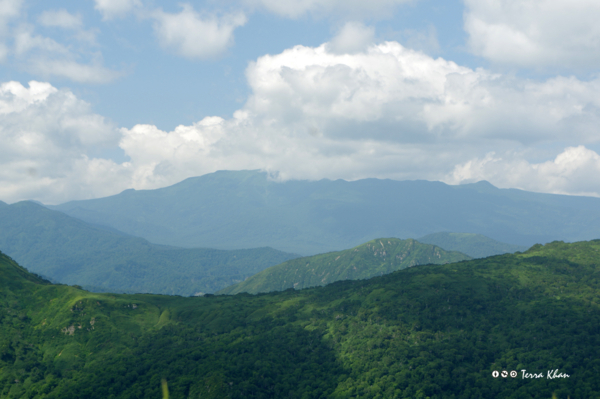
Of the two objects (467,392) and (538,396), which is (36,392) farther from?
(538,396)

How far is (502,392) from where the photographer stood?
626 ft

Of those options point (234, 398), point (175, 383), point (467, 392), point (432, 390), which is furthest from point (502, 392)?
point (175, 383)

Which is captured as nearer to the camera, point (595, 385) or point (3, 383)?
point (595, 385)

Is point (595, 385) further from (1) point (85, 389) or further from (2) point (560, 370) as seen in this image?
(1) point (85, 389)

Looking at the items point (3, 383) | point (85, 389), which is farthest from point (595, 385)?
point (3, 383)

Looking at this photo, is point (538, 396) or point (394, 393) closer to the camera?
point (538, 396)

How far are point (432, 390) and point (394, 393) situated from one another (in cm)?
1596

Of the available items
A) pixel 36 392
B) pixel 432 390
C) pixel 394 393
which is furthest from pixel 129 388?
pixel 432 390

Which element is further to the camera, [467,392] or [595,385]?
[467,392]

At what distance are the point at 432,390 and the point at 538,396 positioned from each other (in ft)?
132

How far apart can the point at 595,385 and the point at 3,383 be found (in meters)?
238

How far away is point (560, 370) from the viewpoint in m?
197

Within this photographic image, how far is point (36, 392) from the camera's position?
642 feet

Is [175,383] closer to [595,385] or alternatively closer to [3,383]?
[3,383]
